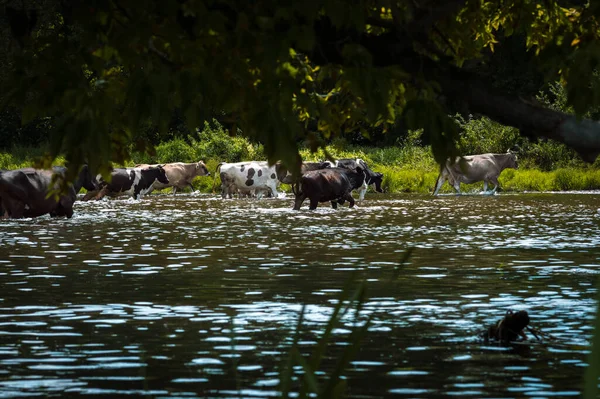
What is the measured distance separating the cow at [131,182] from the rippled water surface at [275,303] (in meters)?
18.5

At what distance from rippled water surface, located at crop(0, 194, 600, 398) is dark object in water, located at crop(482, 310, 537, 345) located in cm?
16

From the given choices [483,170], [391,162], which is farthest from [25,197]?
[391,162]

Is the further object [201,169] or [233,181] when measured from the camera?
[201,169]

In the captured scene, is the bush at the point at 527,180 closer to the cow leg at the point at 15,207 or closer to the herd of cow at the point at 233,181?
the herd of cow at the point at 233,181

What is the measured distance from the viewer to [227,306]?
14.3 metres

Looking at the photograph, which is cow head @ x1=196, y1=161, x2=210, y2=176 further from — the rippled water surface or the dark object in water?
the dark object in water

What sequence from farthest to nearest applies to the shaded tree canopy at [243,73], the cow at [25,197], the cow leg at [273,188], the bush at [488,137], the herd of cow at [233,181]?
the bush at [488,137] → the cow leg at [273,188] → the herd of cow at [233,181] → the cow at [25,197] → the shaded tree canopy at [243,73]

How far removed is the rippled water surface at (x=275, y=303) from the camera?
975 cm

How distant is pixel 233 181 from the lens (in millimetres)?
49750

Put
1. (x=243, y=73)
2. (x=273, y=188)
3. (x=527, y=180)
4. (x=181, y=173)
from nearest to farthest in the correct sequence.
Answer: (x=243, y=73)
(x=273, y=188)
(x=527, y=180)
(x=181, y=173)

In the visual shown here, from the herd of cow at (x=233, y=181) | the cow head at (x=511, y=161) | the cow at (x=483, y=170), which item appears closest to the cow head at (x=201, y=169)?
the herd of cow at (x=233, y=181)

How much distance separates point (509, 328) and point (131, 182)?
39485 millimetres

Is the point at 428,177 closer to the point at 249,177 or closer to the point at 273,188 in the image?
the point at 273,188

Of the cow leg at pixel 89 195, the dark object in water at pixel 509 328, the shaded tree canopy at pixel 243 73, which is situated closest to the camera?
the shaded tree canopy at pixel 243 73
